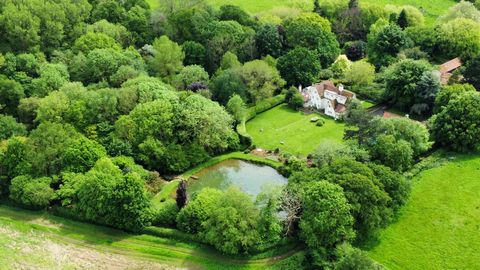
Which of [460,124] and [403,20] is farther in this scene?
[403,20]

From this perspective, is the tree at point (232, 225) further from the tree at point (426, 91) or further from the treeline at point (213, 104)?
the tree at point (426, 91)

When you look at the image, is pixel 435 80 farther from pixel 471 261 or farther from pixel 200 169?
pixel 200 169

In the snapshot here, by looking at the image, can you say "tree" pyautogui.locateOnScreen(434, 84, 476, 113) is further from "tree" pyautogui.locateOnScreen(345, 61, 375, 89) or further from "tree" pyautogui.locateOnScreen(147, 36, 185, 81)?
"tree" pyautogui.locateOnScreen(147, 36, 185, 81)

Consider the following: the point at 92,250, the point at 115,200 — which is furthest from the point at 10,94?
the point at 92,250

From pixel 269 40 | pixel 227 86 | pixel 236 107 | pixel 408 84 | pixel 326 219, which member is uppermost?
pixel 269 40

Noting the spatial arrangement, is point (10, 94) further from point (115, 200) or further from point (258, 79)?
point (258, 79)
